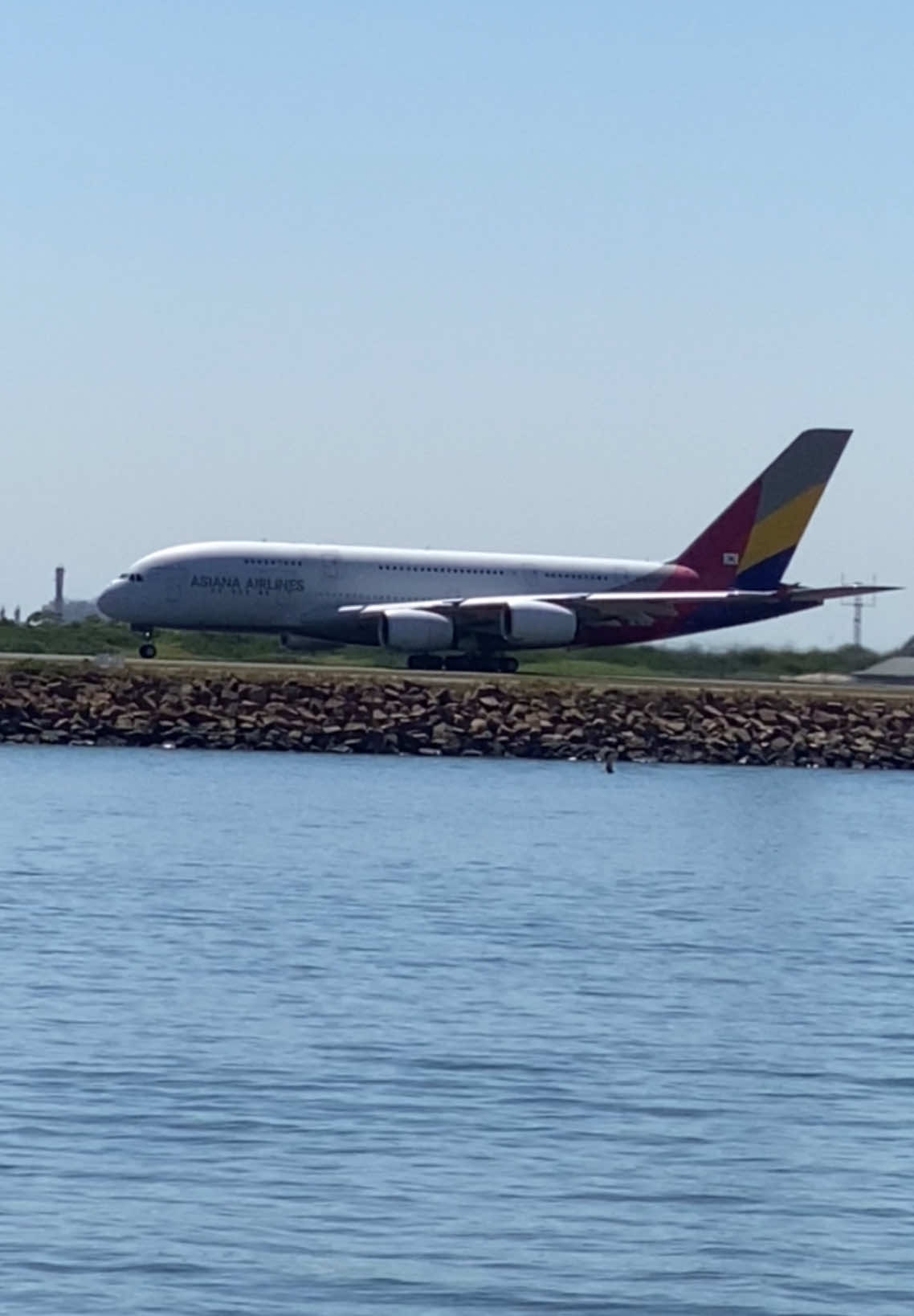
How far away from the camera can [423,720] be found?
46.5 m

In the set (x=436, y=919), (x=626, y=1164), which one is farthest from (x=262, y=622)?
(x=626, y=1164)

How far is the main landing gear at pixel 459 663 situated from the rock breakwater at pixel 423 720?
876 cm

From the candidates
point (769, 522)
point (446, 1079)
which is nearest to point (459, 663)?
point (769, 522)

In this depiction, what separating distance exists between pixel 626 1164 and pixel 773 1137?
114 centimetres

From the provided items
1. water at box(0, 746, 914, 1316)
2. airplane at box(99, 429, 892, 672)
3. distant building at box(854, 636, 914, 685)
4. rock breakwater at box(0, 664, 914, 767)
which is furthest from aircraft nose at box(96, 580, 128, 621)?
water at box(0, 746, 914, 1316)

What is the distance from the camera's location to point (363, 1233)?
12.4m

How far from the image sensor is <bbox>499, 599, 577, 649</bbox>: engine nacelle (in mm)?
56969

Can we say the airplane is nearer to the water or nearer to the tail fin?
the tail fin

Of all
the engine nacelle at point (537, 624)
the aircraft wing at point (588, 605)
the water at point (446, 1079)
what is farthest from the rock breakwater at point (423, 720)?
the water at point (446, 1079)

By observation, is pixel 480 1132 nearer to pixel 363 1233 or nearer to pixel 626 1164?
pixel 626 1164

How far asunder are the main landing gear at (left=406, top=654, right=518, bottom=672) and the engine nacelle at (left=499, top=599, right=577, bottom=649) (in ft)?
4.66

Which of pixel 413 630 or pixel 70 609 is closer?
pixel 413 630

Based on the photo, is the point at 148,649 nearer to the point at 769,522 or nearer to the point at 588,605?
the point at 588,605

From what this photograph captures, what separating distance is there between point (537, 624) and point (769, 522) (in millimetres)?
8414
